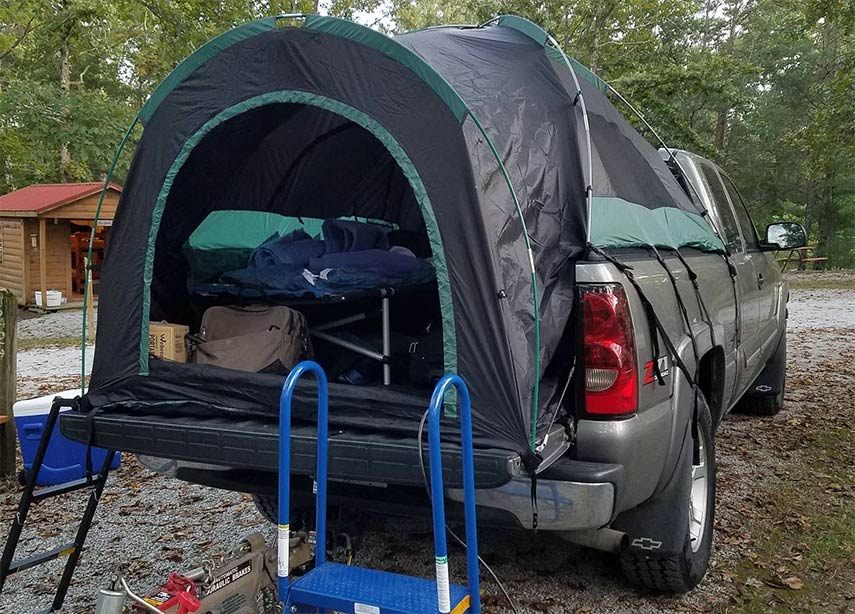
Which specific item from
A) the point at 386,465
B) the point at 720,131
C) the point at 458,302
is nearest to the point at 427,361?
the point at 458,302

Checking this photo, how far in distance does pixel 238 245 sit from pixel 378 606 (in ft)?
9.59

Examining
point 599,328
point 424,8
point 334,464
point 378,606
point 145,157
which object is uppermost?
point 424,8

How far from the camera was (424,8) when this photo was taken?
1565 inches

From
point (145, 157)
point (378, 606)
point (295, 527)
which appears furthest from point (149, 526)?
point (378, 606)

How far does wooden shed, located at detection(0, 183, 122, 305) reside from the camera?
1934 cm

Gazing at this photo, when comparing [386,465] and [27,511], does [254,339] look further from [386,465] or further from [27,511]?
[386,465]

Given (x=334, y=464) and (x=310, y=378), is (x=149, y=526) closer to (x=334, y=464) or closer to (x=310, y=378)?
(x=310, y=378)

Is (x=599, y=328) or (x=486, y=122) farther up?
(x=486, y=122)

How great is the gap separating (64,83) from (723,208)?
68.5 feet

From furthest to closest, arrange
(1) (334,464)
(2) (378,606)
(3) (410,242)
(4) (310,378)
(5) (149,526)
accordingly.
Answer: (3) (410,242) < (5) (149,526) < (4) (310,378) < (1) (334,464) < (2) (378,606)

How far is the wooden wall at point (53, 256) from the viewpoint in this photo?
2005 cm

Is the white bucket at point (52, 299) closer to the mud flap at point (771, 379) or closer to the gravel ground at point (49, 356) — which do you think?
the gravel ground at point (49, 356)

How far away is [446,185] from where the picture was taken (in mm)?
2777

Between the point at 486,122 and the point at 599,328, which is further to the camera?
the point at 486,122
